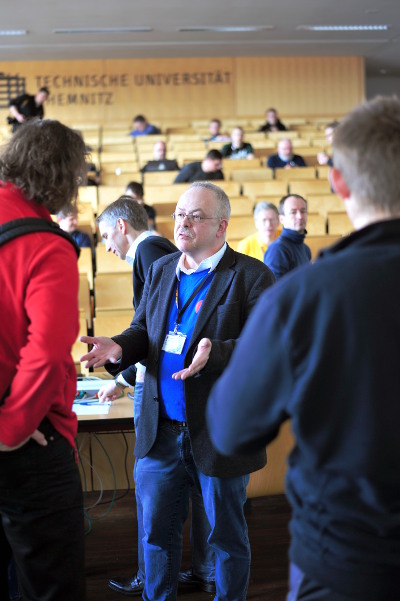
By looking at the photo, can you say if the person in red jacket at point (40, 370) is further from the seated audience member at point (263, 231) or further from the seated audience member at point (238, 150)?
the seated audience member at point (238, 150)

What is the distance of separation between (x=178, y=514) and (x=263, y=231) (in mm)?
3447

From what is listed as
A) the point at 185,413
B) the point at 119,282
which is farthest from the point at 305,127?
the point at 185,413

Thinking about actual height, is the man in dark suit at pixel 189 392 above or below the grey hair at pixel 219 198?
below

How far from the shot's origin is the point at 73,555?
5.03 ft

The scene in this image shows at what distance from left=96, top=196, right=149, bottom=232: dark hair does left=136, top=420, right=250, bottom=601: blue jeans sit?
983mm

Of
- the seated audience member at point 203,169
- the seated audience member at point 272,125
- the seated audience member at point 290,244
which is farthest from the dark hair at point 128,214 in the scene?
the seated audience member at point 272,125

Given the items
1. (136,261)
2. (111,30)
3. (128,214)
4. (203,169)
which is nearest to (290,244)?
(128,214)

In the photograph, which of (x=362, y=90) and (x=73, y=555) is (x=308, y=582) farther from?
(x=362, y=90)

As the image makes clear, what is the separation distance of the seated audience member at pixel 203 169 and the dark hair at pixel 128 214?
197 inches

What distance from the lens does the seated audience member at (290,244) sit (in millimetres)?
4430

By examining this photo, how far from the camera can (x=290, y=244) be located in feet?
14.8

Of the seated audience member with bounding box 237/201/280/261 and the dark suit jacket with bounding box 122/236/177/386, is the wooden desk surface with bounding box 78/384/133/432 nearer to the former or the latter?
the dark suit jacket with bounding box 122/236/177/386

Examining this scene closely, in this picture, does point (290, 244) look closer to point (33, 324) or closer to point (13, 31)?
point (33, 324)

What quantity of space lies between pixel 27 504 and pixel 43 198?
66cm
